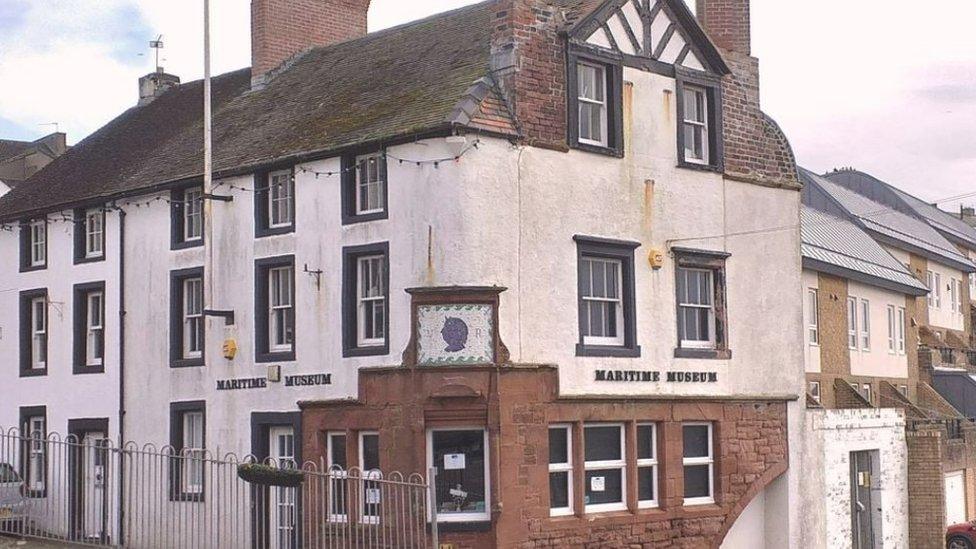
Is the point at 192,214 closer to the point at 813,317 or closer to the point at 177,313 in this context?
the point at 177,313

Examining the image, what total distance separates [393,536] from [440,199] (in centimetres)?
552

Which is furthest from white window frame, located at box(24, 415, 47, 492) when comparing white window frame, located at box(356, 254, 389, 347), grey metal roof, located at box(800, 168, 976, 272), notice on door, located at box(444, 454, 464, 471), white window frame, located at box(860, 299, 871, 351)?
grey metal roof, located at box(800, 168, 976, 272)

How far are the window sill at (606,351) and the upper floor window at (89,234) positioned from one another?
11388 millimetres

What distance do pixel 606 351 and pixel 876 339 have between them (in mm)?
18095

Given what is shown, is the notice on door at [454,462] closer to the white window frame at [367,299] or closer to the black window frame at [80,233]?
the white window frame at [367,299]

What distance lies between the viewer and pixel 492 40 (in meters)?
24.0

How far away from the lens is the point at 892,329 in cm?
4181

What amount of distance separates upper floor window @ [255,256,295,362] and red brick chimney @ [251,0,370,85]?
693cm

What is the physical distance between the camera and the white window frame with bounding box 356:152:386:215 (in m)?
23.8

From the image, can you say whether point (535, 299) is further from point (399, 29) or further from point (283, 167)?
point (399, 29)

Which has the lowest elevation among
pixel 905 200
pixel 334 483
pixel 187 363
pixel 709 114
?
pixel 334 483

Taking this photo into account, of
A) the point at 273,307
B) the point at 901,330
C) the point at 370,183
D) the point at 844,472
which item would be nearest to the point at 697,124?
the point at 370,183

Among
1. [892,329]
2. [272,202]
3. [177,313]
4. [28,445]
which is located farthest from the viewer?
→ [892,329]

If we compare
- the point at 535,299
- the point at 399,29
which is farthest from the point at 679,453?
the point at 399,29
